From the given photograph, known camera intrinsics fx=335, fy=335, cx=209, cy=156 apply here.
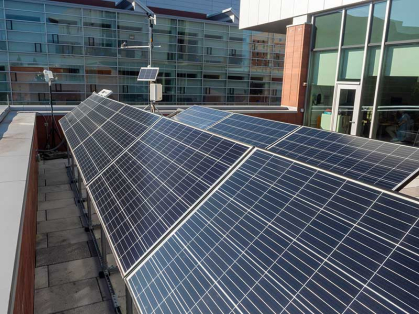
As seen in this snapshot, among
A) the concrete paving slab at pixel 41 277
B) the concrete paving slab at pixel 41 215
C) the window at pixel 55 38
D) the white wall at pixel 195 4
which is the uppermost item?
the white wall at pixel 195 4

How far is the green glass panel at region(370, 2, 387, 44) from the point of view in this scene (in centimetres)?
1365

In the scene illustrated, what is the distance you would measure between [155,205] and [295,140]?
5.20 m

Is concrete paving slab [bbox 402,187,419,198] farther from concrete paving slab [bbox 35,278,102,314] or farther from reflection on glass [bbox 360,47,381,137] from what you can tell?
concrete paving slab [bbox 35,278,102,314]

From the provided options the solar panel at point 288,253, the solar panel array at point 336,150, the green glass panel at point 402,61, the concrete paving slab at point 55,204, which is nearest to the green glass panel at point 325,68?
the green glass panel at point 402,61

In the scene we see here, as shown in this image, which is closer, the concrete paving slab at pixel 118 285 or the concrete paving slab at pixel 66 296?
the concrete paving slab at pixel 66 296

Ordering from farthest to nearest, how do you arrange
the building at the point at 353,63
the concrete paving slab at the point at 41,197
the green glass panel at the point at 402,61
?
the building at the point at 353,63
the green glass panel at the point at 402,61
the concrete paving slab at the point at 41,197

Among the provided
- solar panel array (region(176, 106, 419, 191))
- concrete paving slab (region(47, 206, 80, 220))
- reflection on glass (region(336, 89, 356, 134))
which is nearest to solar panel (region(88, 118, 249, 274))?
solar panel array (region(176, 106, 419, 191))

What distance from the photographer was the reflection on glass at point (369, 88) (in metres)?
14.2

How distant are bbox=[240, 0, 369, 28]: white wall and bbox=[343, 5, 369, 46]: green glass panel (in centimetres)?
65

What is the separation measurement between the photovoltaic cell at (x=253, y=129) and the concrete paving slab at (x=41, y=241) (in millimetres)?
5381

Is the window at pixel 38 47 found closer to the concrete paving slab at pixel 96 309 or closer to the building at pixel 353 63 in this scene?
the building at pixel 353 63

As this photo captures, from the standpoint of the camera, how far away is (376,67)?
14.2m

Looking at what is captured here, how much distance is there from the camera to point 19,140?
29.0 feet

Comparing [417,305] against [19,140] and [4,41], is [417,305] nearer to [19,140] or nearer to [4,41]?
[19,140]
